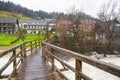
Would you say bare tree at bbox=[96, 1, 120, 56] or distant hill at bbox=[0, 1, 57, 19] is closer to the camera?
bare tree at bbox=[96, 1, 120, 56]

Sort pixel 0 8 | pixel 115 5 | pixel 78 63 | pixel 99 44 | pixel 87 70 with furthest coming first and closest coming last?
pixel 0 8, pixel 115 5, pixel 99 44, pixel 87 70, pixel 78 63

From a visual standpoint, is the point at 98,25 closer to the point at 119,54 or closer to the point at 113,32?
the point at 113,32

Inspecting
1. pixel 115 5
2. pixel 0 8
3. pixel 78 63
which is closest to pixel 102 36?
pixel 115 5

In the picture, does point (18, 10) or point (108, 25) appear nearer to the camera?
point (108, 25)

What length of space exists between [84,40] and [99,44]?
9.80ft

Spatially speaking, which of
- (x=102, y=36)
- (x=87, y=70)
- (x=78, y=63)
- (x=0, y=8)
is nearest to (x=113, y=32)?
(x=102, y=36)

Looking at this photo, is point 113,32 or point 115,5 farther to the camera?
point 115,5

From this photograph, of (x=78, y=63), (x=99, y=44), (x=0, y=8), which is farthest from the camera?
(x=0, y=8)

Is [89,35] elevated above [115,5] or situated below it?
below

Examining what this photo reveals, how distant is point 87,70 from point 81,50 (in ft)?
64.9

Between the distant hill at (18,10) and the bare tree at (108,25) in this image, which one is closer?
the bare tree at (108,25)

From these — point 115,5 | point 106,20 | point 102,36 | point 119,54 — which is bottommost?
point 119,54

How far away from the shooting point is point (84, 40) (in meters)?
43.9

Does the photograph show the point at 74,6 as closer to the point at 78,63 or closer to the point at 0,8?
the point at 78,63
